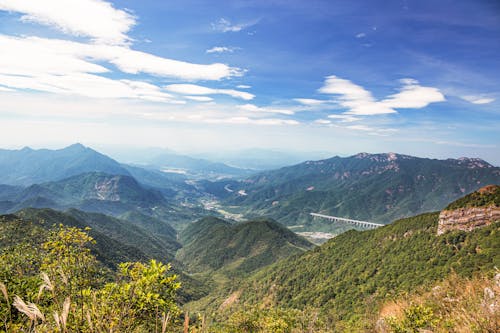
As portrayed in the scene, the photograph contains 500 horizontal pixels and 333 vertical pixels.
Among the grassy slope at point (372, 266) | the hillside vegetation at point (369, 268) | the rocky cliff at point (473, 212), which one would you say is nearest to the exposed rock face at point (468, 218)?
the rocky cliff at point (473, 212)

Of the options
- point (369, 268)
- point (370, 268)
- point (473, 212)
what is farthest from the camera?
point (369, 268)

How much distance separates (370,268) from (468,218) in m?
38.4

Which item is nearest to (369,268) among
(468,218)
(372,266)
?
(372,266)

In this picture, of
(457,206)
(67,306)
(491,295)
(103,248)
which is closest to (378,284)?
(457,206)

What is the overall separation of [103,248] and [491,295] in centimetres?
21468

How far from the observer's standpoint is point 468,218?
314 ft

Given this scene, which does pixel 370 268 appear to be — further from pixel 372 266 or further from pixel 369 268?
pixel 372 266

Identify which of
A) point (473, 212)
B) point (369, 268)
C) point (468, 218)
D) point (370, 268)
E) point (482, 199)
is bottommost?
point (369, 268)

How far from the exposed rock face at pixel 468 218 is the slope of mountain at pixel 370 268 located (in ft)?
10.8

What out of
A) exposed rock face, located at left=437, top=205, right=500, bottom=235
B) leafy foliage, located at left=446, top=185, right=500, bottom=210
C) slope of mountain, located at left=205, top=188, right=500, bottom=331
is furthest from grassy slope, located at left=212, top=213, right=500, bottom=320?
leafy foliage, located at left=446, top=185, right=500, bottom=210

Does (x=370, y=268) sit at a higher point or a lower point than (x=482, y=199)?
lower

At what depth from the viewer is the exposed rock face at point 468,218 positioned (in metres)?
92.0

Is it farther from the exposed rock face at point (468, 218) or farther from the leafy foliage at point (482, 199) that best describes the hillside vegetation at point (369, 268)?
the leafy foliage at point (482, 199)

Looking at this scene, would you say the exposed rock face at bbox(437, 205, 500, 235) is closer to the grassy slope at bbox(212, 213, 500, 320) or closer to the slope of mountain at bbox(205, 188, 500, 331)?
the slope of mountain at bbox(205, 188, 500, 331)
